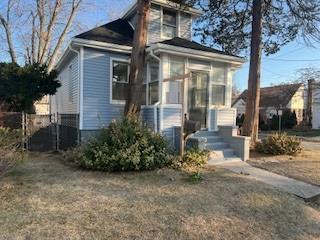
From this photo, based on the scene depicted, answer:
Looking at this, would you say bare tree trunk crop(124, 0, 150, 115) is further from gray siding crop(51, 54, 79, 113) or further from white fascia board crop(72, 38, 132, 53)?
gray siding crop(51, 54, 79, 113)

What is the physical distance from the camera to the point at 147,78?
11531 millimetres

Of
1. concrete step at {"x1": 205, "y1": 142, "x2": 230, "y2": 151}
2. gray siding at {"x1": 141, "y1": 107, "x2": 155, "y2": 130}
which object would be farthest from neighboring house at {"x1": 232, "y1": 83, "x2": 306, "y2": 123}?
gray siding at {"x1": 141, "y1": 107, "x2": 155, "y2": 130}

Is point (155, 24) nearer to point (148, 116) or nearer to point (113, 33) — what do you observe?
point (113, 33)

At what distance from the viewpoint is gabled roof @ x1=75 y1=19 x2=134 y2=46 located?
37.3 feet

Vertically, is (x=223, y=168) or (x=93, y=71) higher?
(x=93, y=71)

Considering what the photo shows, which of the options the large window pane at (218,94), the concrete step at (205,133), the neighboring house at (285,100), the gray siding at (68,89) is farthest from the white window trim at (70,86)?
the neighboring house at (285,100)

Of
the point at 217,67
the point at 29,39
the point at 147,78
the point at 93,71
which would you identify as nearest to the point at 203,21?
the point at 217,67

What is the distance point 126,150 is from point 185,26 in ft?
27.7

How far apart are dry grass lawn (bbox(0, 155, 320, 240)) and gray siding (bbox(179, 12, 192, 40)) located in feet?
27.9

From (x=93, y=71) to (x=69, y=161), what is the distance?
3.63 meters

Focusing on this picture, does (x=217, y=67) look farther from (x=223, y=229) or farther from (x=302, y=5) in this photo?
(x=223, y=229)

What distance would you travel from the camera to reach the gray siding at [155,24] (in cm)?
1318

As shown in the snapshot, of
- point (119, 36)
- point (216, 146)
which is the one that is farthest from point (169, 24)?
point (216, 146)

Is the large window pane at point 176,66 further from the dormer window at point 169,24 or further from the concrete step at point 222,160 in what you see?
the concrete step at point 222,160
